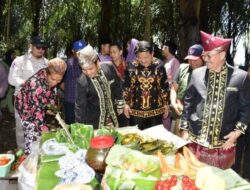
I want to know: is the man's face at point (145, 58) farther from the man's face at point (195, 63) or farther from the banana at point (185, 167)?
the banana at point (185, 167)

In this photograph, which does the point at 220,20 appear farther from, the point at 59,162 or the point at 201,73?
the point at 59,162

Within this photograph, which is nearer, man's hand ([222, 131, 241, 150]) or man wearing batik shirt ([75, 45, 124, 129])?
man's hand ([222, 131, 241, 150])

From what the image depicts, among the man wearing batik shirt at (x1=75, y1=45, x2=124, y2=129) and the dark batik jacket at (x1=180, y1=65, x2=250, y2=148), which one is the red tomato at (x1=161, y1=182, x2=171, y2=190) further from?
the man wearing batik shirt at (x1=75, y1=45, x2=124, y2=129)

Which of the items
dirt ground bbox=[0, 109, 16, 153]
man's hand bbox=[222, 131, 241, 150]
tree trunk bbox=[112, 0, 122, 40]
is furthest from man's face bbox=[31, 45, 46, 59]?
tree trunk bbox=[112, 0, 122, 40]

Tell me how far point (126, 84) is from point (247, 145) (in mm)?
1593

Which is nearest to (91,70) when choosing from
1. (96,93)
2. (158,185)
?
(96,93)

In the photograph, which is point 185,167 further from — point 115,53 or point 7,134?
point 7,134

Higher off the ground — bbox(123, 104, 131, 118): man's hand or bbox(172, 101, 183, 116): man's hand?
bbox(172, 101, 183, 116): man's hand

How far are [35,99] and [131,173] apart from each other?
2485 millimetres

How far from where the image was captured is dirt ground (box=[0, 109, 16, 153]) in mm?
9023

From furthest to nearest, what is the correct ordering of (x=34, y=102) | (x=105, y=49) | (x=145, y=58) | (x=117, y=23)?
(x=117, y=23)
(x=105, y=49)
(x=145, y=58)
(x=34, y=102)

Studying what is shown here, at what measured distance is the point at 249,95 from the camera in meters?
4.34

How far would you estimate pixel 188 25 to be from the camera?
975cm

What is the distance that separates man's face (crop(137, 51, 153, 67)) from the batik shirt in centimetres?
105
